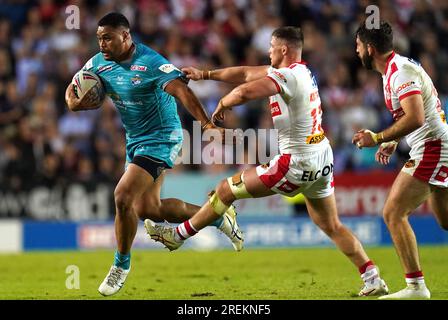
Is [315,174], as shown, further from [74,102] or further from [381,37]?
[74,102]

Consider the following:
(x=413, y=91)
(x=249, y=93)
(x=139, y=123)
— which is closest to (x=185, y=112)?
(x=139, y=123)

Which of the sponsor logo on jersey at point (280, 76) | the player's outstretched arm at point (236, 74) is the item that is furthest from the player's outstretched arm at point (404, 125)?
the player's outstretched arm at point (236, 74)

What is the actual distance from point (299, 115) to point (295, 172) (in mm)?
555

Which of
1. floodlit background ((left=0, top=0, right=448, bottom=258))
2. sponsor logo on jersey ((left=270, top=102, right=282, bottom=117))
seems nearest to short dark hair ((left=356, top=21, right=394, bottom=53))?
sponsor logo on jersey ((left=270, top=102, right=282, bottom=117))

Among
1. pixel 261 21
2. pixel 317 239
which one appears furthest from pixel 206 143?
pixel 261 21

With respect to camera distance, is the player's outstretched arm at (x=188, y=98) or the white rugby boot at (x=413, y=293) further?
the player's outstretched arm at (x=188, y=98)

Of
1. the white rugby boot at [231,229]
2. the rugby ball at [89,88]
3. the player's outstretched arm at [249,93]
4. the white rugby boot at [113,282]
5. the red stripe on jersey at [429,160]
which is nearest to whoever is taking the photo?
the player's outstretched arm at [249,93]

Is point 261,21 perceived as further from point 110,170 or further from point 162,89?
point 162,89

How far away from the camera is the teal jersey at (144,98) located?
9.39 m

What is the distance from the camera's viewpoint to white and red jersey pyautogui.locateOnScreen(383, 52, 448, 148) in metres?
8.42

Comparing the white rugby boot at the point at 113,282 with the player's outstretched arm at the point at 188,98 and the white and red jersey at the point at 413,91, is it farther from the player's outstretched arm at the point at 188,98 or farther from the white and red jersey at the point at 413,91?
the white and red jersey at the point at 413,91

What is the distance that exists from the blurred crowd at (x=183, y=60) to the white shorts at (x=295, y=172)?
7.87 metres

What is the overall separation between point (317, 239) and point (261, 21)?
5.23m

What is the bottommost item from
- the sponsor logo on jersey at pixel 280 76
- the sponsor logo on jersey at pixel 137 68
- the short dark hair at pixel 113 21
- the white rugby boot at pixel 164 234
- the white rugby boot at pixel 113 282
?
the white rugby boot at pixel 113 282
